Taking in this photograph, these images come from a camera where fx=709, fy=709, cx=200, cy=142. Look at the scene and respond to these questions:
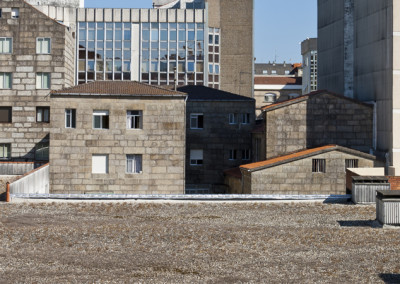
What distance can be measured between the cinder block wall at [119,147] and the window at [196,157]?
13411 mm

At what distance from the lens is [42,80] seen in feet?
191

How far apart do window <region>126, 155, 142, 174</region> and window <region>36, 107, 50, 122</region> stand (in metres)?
15.5

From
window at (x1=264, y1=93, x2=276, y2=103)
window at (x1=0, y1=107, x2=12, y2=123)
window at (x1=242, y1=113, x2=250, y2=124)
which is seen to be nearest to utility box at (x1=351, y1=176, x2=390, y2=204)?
window at (x1=242, y1=113, x2=250, y2=124)

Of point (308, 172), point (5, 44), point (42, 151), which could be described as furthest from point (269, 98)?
point (308, 172)

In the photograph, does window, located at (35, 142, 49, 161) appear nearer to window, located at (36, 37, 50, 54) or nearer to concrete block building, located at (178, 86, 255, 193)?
window, located at (36, 37, 50, 54)

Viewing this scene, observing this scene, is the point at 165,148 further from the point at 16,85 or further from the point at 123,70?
the point at 123,70

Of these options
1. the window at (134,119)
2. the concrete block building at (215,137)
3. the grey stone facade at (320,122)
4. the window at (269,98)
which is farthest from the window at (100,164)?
the window at (269,98)

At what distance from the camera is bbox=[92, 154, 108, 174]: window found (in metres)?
44.9

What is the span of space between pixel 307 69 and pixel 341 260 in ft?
332

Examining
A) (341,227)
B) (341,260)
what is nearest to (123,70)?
(341,227)

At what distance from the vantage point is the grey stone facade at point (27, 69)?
189 feet

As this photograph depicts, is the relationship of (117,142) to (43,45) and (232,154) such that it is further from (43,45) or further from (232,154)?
(43,45)

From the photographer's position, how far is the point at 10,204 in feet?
118

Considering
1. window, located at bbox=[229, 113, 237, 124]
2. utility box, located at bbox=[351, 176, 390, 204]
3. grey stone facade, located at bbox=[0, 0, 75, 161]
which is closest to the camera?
utility box, located at bbox=[351, 176, 390, 204]
